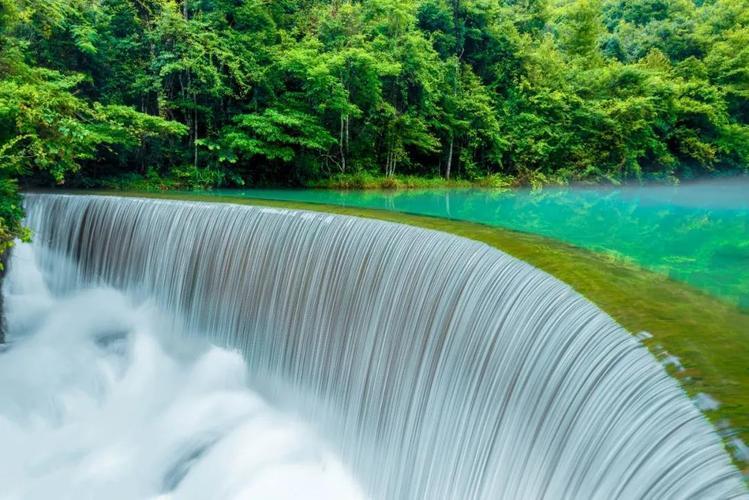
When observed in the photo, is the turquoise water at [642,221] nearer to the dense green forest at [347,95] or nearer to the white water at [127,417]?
the dense green forest at [347,95]

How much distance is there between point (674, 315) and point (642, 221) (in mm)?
8415

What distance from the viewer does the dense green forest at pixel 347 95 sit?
12.4 meters

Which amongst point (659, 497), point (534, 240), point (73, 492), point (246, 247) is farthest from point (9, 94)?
point (659, 497)

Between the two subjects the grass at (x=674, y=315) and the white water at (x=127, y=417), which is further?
the white water at (x=127, y=417)

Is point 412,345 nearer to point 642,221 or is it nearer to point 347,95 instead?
point 642,221

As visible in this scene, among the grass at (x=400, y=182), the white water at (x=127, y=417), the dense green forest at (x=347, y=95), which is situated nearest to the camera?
the white water at (x=127, y=417)

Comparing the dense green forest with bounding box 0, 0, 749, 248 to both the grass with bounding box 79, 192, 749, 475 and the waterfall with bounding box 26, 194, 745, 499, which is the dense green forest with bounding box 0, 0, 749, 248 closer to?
the waterfall with bounding box 26, 194, 745, 499

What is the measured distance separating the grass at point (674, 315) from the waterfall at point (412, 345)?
138mm

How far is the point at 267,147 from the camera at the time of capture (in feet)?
49.8

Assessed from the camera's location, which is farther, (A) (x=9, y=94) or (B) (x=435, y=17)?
(B) (x=435, y=17)

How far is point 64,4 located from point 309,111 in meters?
6.83

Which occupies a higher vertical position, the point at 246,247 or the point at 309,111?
the point at 309,111

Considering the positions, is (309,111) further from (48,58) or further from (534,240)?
(534,240)

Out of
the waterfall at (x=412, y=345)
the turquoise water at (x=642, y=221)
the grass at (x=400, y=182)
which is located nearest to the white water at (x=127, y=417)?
the waterfall at (x=412, y=345)
